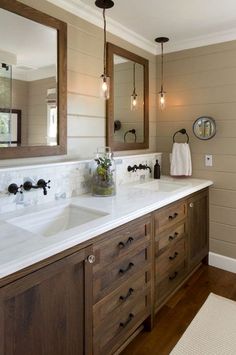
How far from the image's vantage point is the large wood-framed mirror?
1.58 m

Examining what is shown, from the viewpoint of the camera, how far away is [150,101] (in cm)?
290

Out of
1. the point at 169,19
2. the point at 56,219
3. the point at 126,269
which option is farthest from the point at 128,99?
the point at 126,269

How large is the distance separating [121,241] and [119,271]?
17 centimetres

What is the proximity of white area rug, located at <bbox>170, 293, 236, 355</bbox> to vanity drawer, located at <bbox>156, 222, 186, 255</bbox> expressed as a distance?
0.56 meters

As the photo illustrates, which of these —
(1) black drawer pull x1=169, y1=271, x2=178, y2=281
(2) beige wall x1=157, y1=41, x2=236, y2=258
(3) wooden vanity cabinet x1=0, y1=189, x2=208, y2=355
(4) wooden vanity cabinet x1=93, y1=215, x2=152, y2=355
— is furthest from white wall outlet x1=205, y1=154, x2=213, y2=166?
(4) wooden vanity cabinet x1=93, y1=215, x2=152, y2=355

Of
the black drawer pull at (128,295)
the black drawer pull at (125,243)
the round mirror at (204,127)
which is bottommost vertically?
the black drawer pull at (128,295)

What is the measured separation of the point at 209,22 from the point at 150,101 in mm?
888

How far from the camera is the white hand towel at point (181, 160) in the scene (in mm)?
2711

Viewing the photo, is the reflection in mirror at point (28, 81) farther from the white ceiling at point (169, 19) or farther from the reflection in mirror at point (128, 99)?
the reflection in mirror at point (128, 99)

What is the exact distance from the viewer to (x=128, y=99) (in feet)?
8.46

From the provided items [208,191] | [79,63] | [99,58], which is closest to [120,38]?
[99,58]

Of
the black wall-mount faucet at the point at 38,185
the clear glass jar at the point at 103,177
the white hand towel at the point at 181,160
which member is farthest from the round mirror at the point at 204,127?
the black wall-mount faucet at the point at 38,185

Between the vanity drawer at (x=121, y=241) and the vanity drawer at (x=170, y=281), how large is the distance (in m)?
0.46

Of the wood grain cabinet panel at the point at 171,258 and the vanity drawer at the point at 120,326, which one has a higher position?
the wood grain cabinet panel at the point at 171,258
